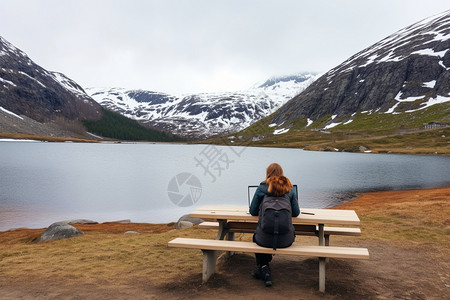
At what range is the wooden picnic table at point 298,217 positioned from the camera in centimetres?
815

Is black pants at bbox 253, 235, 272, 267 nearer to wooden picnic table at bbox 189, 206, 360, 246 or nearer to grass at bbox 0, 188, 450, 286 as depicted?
wooden picnic table at bbox 189, 206, 360, 246

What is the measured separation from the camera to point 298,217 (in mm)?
8242

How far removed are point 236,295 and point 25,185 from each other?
38043 mm

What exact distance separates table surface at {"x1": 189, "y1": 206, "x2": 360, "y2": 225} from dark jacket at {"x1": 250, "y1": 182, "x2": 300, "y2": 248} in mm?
252

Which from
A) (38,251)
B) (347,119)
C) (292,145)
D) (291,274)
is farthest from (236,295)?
(347,119)

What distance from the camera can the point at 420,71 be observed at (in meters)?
189

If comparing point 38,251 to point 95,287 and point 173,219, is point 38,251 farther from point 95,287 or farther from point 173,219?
point 173,219

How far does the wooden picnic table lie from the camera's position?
26.7 ft

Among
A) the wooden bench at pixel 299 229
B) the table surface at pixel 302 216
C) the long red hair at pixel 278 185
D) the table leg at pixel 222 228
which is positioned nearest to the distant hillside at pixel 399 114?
the wooden bench at pixel 299 229

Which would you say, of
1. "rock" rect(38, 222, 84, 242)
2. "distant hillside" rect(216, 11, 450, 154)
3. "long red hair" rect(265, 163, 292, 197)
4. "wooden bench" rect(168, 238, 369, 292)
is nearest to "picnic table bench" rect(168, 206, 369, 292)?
"wooden bench" rect(168, 238, 369, 292)

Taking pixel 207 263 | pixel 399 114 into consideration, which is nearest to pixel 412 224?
pixel 207 263

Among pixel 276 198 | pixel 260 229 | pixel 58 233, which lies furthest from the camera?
pixel 58 233

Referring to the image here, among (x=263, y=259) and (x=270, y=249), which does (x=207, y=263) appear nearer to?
(x=263, y=259)

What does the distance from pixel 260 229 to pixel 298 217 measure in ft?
3.73
